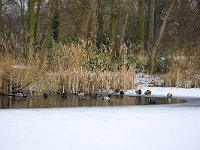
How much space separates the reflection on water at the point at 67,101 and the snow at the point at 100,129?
98cm

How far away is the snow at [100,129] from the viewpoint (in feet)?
16.6

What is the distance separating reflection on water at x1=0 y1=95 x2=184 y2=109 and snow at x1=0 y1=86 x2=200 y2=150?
985mm

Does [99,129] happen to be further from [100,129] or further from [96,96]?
[96,96]

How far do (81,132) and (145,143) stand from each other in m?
0.94

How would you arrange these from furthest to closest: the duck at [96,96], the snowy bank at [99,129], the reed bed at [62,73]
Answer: the reed bed at [62,73]
the duck at [96,96]
the snowy bank at [99,129]

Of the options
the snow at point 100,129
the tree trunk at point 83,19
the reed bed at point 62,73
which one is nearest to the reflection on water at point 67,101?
the reed bed at point 62,73

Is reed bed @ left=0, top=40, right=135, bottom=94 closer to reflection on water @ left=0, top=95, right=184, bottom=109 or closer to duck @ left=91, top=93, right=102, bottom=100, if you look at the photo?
reflection on water @ left=0, top=95, right=184, bottom=109

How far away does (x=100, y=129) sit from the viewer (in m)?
5.89

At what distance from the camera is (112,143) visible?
5.14 m

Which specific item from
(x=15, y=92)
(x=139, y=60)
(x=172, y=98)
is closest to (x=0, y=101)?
(x=15, y=92)

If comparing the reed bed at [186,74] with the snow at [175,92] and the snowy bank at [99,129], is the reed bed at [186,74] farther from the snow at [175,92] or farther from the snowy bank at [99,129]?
the snowy bank at [99,129]

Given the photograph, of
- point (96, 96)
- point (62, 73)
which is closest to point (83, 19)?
point (62, 73)

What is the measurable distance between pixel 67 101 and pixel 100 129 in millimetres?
3895

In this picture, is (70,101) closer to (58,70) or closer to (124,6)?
(58,70)
